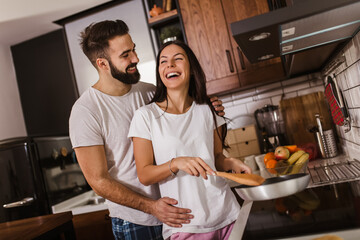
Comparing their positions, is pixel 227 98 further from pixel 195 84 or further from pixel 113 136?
pixel 113 136

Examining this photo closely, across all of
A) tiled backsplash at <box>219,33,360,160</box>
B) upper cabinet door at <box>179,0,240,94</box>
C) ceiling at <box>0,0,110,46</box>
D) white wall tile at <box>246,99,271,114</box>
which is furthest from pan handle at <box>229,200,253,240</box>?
ceiling at <box>0,0,110,46</box>

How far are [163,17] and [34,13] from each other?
3.53 feet

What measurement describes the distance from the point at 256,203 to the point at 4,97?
110 inches

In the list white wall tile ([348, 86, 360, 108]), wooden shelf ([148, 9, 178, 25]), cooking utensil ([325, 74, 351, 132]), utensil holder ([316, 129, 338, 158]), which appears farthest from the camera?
wooden shelf ([148, 9, 178, 25])

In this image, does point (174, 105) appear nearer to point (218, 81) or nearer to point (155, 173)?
point (155, 173)

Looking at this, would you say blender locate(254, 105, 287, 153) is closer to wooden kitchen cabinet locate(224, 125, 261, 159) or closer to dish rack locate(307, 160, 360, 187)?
wooden kitchen cabinet locate(224, 125, 261, 159)

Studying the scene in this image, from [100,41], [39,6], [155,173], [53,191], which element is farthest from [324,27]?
[39,6]

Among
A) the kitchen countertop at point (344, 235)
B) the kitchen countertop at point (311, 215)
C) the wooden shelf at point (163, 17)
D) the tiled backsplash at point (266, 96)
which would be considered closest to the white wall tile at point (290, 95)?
the tiled backsplash at point (266, 96)

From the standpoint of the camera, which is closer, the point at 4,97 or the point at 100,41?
the point at 100,41

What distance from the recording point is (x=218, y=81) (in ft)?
8.21

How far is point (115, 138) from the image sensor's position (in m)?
1.43

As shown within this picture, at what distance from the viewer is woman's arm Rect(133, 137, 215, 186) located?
1062mm

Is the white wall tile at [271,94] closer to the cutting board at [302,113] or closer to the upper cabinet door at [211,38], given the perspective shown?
the cutting board at [302,113]

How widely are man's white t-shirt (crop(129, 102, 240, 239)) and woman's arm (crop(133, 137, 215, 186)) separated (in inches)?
1.0
